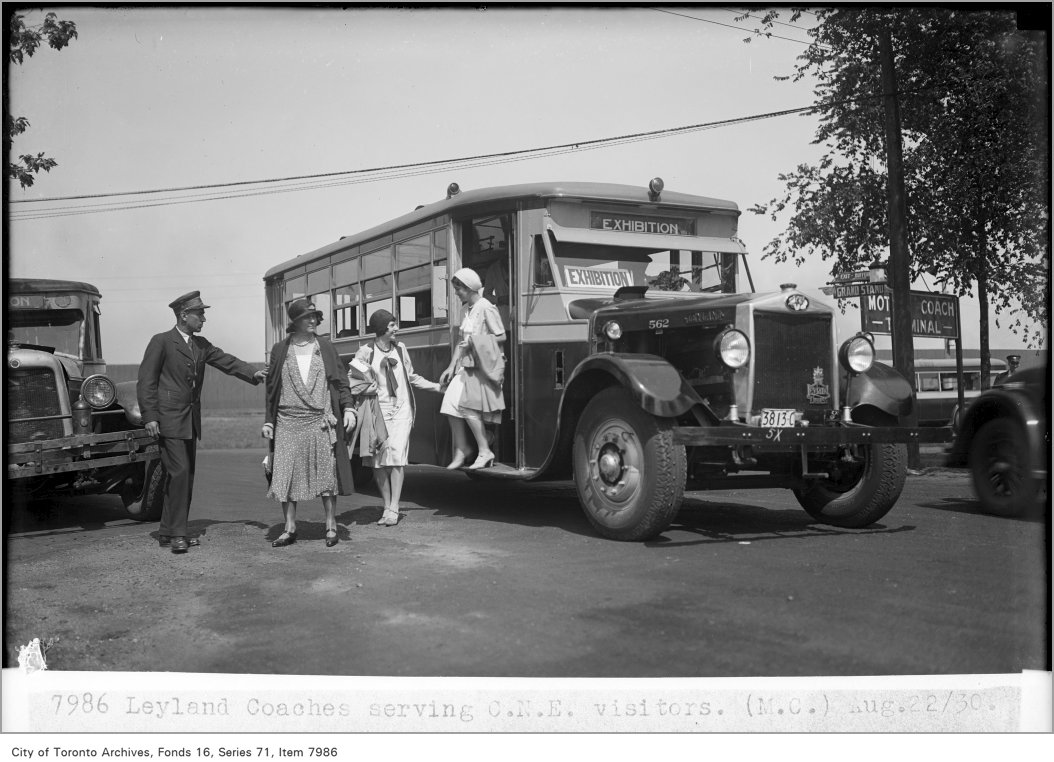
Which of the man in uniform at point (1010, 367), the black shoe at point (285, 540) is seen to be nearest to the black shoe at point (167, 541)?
the black shoe at point (285, 540)

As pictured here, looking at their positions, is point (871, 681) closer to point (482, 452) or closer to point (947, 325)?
point (482, 452)

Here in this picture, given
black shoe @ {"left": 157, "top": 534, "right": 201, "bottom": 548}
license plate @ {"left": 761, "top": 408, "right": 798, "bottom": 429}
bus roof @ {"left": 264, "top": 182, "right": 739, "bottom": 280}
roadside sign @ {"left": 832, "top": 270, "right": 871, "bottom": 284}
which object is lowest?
black shoe @ {"left": 157, "top": 534, "right": 201, "bottom": 548}

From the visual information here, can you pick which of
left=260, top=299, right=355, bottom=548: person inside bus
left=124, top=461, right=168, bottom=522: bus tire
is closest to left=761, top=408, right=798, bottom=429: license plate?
left=260, top=299, right=355, bottom=548: person inside bus

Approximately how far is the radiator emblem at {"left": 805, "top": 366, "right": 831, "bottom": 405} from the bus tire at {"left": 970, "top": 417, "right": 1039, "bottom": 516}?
187 cm

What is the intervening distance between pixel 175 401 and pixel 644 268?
12.2ft

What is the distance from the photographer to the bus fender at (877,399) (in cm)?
629

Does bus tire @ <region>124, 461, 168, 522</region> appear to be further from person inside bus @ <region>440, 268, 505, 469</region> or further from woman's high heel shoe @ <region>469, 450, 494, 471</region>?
woman's high heel shoe @ <region>469, 450, 494, 471</region>

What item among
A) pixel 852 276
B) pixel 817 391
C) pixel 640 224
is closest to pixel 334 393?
pixel 640 224

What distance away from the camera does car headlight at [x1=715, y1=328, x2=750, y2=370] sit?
5.86m

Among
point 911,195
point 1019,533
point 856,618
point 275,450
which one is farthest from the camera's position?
point 911,195

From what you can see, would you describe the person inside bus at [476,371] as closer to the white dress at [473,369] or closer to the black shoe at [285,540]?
the white dress at [473,369]

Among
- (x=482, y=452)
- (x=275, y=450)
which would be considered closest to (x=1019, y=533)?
(x=482, y=452)

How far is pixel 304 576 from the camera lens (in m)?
5.54

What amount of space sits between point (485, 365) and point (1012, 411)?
13.4ft
